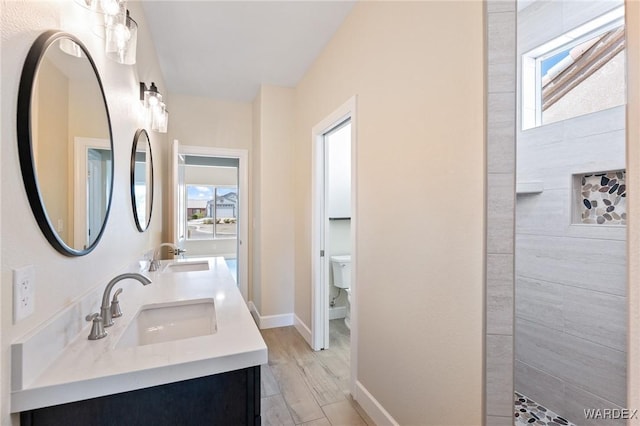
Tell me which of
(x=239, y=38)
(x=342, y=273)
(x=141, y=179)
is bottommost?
(x=342, y=273)

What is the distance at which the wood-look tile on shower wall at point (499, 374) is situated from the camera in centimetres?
106

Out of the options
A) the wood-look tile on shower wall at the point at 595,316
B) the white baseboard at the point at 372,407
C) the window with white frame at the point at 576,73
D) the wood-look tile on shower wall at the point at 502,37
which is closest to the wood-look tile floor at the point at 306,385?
the white baseboard at the point at 372,407

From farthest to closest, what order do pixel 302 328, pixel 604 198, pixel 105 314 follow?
1. pixel 302 328
2. pixel 604 198
3. pixel 105 314

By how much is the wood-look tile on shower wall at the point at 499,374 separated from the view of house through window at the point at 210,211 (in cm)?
665

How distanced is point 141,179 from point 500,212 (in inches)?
82.2

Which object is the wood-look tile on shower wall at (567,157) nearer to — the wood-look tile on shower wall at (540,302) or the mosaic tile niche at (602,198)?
the mosaic tile niche at (602,198)

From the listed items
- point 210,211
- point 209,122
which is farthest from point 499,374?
point 210,211

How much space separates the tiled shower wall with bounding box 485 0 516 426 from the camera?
1.07m

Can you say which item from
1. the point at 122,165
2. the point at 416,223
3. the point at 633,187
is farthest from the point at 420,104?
the point at 122,165

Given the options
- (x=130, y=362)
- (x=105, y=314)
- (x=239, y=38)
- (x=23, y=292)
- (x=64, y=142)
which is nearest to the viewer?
(x=23, y=292)

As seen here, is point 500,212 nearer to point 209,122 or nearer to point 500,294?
point 500,294

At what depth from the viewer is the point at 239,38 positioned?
2.43 meters

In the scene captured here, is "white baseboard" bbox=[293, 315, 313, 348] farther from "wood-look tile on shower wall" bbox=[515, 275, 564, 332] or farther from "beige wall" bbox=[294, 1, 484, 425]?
"wood-look tile on shower wall" bbox=[515, 275, 564, 332]

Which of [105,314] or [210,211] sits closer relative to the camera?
[105,314]
